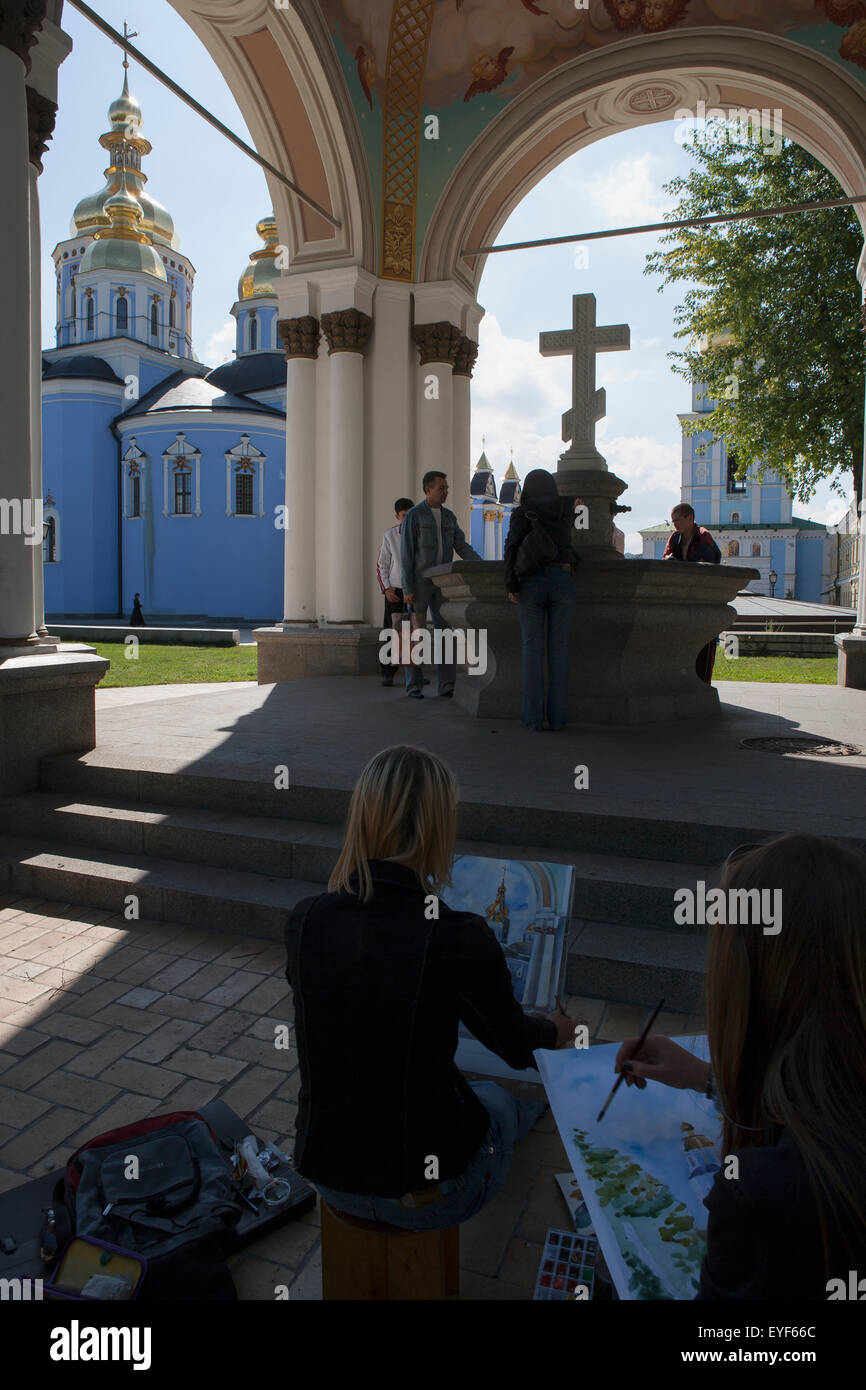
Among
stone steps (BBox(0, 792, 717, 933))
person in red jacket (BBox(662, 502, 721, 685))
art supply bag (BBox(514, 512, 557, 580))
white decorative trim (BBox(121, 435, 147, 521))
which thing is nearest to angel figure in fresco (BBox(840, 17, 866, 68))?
person in red jacket (BBox(662, 502, 721, 685))

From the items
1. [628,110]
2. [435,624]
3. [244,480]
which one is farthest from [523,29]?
[244,480]

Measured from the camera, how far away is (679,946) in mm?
3697

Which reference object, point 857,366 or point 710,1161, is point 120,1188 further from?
point 857,366

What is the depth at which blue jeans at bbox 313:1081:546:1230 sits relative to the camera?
6.20 feet

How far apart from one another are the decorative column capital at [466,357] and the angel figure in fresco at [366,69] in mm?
3060

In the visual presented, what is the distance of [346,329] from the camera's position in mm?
11219

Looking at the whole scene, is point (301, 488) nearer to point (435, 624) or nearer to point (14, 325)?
point (435, 624)

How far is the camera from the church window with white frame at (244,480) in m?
36.6

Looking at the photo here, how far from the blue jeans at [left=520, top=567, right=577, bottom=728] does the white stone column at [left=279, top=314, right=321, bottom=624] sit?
5621mm

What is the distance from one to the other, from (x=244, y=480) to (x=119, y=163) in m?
20.4

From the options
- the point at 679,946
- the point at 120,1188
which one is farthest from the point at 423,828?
the point at 679,946

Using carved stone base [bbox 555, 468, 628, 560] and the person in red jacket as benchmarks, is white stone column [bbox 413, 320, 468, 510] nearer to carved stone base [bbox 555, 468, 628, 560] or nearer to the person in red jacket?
carved stone base [bbox 555, 468, 628, 560]

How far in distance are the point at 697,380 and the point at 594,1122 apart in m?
18.6

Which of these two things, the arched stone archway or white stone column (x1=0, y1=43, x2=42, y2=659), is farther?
the arched stone archway
